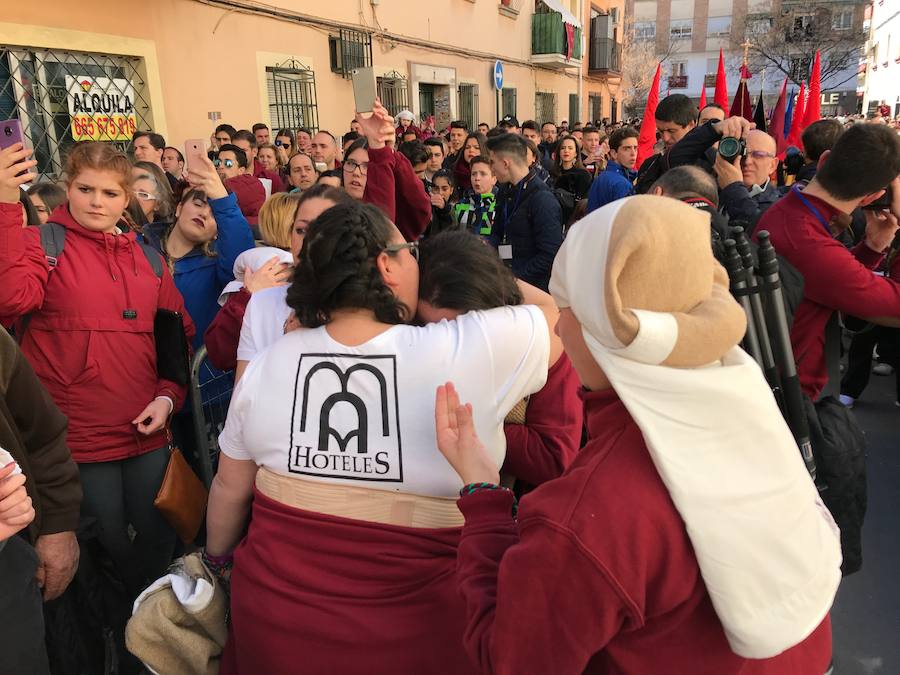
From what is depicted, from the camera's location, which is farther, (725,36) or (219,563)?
(725,36)

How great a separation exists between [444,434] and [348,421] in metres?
0.23

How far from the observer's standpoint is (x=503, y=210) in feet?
16.4

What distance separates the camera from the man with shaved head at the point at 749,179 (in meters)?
3.54

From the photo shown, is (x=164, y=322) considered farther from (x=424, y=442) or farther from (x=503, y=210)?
→ (x=503, y=210)

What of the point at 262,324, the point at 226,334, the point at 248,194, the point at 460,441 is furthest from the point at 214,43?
the point at 460,441

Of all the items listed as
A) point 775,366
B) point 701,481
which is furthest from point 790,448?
point 775,366

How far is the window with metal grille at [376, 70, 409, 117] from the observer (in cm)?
1216

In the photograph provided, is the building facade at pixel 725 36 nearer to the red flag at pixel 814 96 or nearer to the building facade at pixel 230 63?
the building facade at pixel 230 63

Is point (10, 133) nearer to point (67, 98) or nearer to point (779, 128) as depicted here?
point (67, 98)

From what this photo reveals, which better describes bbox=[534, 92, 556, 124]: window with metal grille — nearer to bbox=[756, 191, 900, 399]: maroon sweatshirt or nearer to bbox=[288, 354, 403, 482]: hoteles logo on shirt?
bbox=[756, 191, 900, 399]: maroon sweatshirt

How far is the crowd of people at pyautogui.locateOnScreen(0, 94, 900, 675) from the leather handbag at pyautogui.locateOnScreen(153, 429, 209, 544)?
0.65 feet

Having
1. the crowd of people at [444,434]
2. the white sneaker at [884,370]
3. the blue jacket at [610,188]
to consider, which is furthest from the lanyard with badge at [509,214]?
the white sneaker at [884,370]

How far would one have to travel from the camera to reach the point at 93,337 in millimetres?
2338

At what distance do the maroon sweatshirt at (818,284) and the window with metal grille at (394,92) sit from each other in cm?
1066
